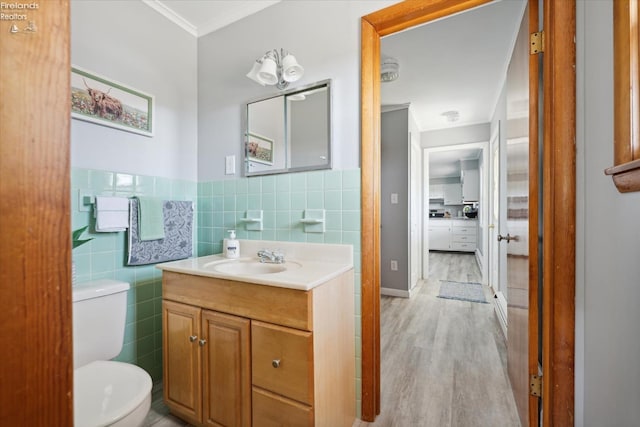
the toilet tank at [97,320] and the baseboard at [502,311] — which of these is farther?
the baseboard at [502,311]

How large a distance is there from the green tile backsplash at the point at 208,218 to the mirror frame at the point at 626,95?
952 millimetres

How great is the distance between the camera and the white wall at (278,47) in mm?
1470

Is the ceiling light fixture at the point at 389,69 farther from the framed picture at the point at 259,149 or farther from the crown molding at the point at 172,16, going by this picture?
the crown molding at the point at 172,16

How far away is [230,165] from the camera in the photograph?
74.3 inches

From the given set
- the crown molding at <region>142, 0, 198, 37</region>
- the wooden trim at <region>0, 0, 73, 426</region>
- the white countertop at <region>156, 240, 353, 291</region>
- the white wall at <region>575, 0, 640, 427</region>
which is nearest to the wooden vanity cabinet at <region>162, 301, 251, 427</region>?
the white countertop at <region>156, 240, 353, 291</region>

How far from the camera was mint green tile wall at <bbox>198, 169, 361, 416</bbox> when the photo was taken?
1.46m

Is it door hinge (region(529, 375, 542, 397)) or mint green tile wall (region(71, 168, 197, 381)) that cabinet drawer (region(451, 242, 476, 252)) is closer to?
door hinge (region(529, 375, 542, 397))

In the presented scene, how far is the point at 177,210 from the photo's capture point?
5.99ft

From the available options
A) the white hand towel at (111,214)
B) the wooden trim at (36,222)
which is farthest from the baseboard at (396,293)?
the wooden trim at (36,222)

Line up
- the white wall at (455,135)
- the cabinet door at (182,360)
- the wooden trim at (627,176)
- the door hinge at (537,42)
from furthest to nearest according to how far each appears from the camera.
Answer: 1. the white wall at (455,135)
2. the cabinet door at (182,360)
3. the door hinge at (537,42)
4. the wooden trim at (627,176)

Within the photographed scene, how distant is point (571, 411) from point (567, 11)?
1.43 m

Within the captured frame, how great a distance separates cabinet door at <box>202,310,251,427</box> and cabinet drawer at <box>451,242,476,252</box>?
7085 mm

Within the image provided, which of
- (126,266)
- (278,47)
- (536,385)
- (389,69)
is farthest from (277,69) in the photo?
(536,385)

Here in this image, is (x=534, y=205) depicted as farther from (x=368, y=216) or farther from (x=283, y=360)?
(x=283, y=360)
